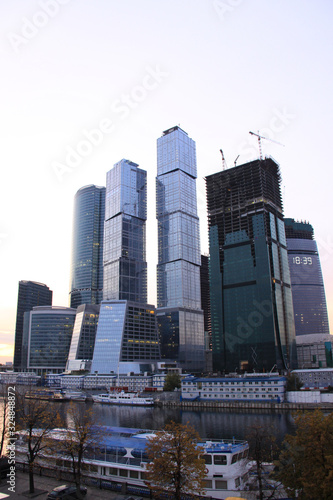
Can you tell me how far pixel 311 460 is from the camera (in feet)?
103

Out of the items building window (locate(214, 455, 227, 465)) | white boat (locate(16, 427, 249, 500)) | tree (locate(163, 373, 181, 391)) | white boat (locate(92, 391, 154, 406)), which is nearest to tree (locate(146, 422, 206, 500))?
white boat (locate(16, 427, 249, 500))

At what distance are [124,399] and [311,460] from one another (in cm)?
14807

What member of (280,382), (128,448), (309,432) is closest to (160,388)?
(280,382)

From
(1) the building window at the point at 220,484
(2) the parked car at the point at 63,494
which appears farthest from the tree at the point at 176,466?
(2) the parked car at the point at 63,494

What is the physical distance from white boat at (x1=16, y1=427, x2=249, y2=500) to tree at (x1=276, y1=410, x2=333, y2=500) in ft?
32.2

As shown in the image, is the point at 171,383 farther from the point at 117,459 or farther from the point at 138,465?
the point at 138,465

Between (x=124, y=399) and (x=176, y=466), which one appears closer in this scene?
(x=176, y=466)

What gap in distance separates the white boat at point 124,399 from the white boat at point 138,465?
384ft

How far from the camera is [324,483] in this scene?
29266 millimetres

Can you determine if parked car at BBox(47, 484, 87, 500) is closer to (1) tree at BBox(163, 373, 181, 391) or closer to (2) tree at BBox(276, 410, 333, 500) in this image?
(2) tree at BBox(276, 410, 333, 500)

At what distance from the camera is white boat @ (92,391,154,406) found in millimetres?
162125

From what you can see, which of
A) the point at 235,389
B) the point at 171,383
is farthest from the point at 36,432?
the point at 171,383

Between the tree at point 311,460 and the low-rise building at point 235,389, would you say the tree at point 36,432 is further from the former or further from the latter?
the low-rise building at point 235,389

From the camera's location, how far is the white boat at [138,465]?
43.1 meters
